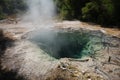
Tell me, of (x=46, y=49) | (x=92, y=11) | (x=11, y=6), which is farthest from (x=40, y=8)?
(x=46, y=49)

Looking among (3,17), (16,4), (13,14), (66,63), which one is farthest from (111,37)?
(16,4)

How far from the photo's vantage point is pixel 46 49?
50.6 feet

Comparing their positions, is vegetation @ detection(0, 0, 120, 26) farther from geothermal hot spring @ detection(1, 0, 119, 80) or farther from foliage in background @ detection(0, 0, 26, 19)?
geothermal hot spring @ detection(1, 0, 119, 80)

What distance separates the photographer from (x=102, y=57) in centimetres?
1348

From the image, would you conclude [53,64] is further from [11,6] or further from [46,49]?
[11,6]

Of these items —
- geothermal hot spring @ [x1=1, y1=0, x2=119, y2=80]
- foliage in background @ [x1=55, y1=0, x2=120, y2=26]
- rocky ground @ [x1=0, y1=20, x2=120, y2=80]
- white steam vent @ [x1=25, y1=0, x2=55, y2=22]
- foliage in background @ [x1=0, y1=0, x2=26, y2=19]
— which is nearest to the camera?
rocky ground @ [x1=0, y1=20, x2=120, y2=80]

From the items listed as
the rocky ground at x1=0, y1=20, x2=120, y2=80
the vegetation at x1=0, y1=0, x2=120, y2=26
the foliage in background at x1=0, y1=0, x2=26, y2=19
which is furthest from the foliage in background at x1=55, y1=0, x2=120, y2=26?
the foliage in background at x1=0, y1=0, x2=26, y2=19

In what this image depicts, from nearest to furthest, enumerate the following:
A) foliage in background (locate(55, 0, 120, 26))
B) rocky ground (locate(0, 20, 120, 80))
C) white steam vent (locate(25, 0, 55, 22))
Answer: rocky ground (locate(0, 20, 120, 80)) < foliage in background (locate(55, 0, 120, 26)) < white steam vent (locate(25, 0, 55, 22))

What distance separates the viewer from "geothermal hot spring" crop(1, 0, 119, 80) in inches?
479

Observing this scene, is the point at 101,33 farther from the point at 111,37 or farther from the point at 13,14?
the point at 13,14

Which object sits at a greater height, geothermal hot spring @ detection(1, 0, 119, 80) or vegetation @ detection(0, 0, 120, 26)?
vegetation @ detection(0, 0, 120, 26)

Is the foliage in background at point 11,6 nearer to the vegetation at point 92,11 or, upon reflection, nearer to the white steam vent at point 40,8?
the white steam vent at point 40,8

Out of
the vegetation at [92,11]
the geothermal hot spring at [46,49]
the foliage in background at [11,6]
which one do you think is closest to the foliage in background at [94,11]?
the vegetation at [92,11]

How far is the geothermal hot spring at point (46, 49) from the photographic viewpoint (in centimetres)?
1216
